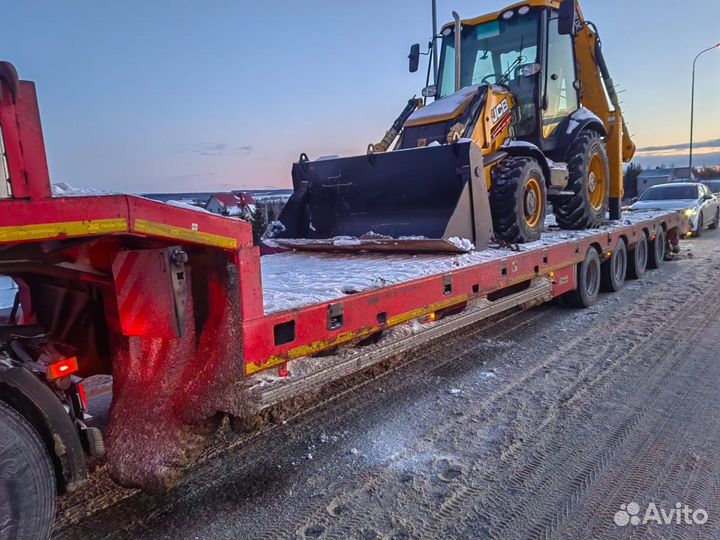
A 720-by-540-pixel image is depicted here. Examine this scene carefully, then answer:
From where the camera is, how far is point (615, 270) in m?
8.18

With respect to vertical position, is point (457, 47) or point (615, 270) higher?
point (457, 47)

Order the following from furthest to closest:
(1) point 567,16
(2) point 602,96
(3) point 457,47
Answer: (2) point 602,96, (3) point 457,47, (1) point 567,16

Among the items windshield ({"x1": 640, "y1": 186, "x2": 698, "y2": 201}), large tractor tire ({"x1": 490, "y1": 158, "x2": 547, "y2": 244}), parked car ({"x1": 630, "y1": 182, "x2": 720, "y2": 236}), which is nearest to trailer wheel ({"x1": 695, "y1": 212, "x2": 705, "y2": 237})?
parked car ({"x1": 630, "y1": 182, "x2": 720, "y2": 236})

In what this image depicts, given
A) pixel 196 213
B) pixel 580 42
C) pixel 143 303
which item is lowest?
pixel 143 303

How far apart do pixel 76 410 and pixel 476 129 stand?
478 centimetres

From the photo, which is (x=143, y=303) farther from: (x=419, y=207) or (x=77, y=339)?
(x=419, y=207)

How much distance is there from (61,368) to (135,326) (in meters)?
0.35

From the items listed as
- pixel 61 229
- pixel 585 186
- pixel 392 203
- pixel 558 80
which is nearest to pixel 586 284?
pixel 585 186

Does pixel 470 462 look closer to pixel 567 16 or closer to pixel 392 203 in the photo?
pixel 392 203

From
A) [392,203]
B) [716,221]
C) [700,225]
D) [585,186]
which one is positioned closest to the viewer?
[392,203]

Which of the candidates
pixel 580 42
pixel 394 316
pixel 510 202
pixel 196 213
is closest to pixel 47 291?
pixel 196 213

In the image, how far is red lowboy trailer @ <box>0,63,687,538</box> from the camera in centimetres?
197

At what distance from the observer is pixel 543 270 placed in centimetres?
571

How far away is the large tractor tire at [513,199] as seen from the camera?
18.8 ft
